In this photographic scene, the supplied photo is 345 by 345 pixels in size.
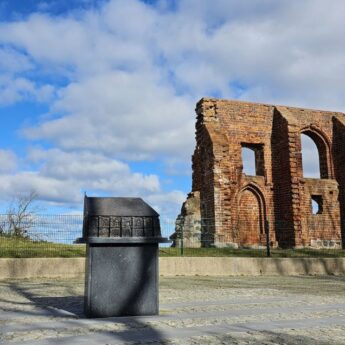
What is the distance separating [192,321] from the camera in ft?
17.2

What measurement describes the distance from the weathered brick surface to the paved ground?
13.3 meters

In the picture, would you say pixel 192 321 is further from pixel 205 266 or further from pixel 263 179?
pixel 263 179

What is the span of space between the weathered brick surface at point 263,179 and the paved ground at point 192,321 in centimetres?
1327

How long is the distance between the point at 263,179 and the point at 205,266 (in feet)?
36.0

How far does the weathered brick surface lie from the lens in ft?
70.8

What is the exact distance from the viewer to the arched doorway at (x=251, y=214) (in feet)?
74.6

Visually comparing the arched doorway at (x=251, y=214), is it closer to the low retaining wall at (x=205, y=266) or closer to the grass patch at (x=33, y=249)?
the low retaining wall at (x=205, y=266)

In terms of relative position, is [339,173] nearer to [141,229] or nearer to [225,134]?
[225,134]

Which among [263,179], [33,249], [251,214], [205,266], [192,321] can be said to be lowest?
[192,321]

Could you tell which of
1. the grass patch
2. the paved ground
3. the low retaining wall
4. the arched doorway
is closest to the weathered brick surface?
the arched doorway

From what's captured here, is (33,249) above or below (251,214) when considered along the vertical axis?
below

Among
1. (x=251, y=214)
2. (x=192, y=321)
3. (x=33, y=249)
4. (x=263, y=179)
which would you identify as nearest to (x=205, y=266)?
(x=33, y=249)

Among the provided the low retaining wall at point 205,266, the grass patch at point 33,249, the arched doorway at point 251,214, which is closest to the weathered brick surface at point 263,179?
the arched doorway at point 251,214

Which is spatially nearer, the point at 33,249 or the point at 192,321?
the point at 192,321
